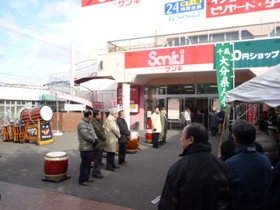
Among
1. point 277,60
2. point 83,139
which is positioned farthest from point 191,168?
point 277,60

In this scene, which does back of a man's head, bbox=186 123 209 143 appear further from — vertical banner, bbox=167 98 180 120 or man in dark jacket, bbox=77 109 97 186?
vertical banner, bbox=167 98 180 120

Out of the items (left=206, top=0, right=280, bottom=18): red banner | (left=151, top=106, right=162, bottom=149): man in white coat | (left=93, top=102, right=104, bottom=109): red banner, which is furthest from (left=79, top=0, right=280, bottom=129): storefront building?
(left=151, top=106, right=162, bottom=149): man in white coat

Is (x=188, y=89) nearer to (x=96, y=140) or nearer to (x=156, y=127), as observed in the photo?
(x=156, y=127)

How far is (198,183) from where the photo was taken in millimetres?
1834

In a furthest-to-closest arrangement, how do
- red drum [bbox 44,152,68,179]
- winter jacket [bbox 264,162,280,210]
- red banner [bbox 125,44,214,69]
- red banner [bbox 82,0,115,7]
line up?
red banner [bbox 82,0,115,7] < red banner [bbox 125,44,214,69] < red drum [bbox 44,152,68,179] < winter jacket [bbox 264,162,280,210]

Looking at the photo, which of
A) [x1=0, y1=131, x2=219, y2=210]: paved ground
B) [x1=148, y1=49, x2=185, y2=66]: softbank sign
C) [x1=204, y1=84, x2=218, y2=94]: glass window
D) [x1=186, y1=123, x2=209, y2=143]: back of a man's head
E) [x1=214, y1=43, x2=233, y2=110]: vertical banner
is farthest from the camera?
[x1=204, y1=84, x2=218, y2=94]: glass window

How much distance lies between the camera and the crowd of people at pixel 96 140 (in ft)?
18.1

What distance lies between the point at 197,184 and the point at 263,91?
10.1 ft

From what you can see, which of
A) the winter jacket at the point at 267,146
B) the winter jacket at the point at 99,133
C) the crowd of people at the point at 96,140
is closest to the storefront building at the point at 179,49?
the crowd of people at the point at 96,140

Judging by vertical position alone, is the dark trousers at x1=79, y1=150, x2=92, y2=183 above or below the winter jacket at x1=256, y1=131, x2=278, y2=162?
below

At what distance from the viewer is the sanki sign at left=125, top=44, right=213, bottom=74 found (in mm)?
12797

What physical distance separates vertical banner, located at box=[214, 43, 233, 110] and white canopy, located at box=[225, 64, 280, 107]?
3.73 m

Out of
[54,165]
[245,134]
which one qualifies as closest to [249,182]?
[245,134]

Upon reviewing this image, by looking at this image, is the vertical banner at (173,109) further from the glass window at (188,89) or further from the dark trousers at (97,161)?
the dark trousers at (97,161)
